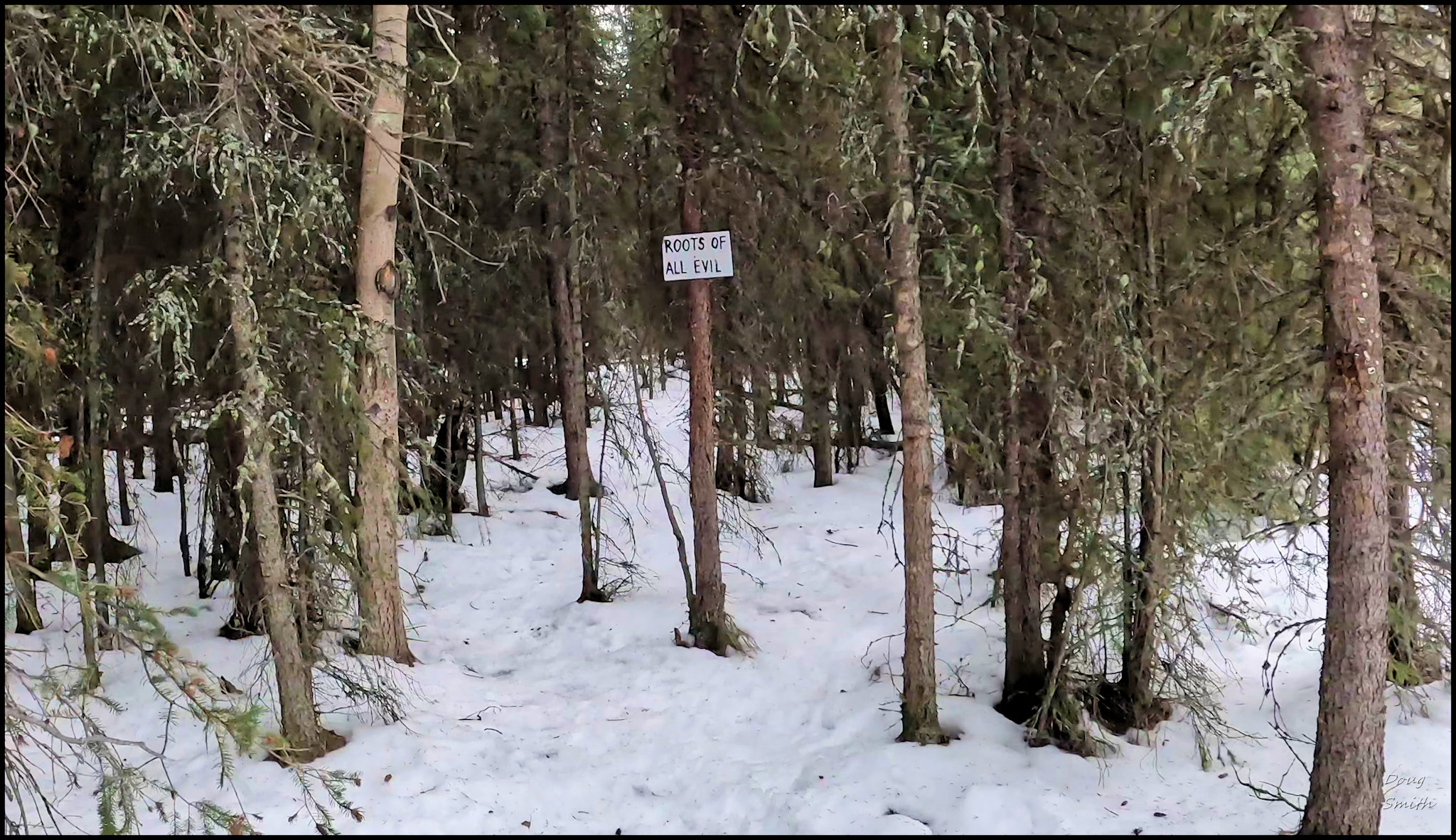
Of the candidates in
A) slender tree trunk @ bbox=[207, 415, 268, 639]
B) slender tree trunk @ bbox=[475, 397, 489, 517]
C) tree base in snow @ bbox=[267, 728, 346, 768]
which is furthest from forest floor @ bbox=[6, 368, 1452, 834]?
slender tree trunk @ bbox=[475, 397, 489, 517]

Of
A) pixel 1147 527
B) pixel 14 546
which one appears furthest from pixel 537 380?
pixel 14 546

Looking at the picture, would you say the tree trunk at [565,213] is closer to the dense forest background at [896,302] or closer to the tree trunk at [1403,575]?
the dense forest background at [896,302]

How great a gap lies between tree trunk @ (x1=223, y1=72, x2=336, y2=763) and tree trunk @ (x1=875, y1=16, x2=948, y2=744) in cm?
345

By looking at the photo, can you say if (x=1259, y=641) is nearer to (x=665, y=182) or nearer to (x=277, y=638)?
(x=665, y=182)

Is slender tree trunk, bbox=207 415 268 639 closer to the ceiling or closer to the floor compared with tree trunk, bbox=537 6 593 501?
closer to the floor

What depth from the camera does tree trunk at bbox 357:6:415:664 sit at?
620 cm

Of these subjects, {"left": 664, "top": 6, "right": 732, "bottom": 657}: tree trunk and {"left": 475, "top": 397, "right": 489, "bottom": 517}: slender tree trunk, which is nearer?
{"left": 664, "top": 6, "right": 732, "bottom": 657}: tree trunk

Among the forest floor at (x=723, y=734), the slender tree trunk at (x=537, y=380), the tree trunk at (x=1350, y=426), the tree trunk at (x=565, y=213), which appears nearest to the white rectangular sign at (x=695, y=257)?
the tree trunk at (x=565, y=213)

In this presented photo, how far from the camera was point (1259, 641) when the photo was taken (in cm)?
720

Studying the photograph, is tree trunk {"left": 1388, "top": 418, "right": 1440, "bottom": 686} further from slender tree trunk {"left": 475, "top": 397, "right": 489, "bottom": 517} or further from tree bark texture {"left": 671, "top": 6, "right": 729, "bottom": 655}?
slender tree trunk {"left": 475, "top": 397, "right": 489, "bottom": 517}

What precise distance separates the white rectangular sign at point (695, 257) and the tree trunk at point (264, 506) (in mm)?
3072

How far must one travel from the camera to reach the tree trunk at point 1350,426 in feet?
12.3

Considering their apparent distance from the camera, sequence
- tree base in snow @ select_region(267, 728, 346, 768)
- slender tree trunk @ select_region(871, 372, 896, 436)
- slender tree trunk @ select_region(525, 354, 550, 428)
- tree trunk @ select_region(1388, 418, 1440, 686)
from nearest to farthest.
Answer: tree trunk @ select_region(1388, 418, 1440, 686)
tree base in snow @ select_region(267, 728, 346, 768)
slender tree trunk @ select_region(525, 354, 550, 428)
slender tree trunk @ select_region(871, 372, 896, 436)

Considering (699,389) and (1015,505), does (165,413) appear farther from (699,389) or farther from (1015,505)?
(1015,505)
